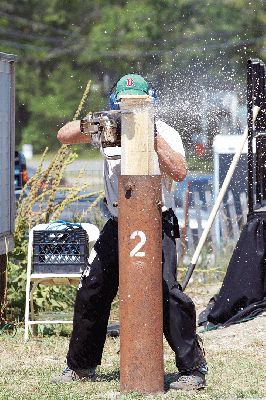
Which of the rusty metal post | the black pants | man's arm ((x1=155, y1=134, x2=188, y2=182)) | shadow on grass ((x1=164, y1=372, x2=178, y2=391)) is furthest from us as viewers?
shadow on grass ((x1=164, y1=372, x2=178, y2=391))

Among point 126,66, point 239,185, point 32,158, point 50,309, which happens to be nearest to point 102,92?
point 126,66

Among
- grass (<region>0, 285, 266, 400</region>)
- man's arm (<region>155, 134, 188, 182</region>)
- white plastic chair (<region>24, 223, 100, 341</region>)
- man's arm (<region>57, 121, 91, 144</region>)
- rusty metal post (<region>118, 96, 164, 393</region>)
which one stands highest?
man's arm (<region>57, 121, 91, 144</region>)

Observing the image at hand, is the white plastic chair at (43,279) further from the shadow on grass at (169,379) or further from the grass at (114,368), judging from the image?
the shadow on grass at (169,379)

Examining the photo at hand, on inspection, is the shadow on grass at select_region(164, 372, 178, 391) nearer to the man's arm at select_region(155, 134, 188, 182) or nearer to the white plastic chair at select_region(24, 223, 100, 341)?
the man's arm at select_region(155, 134, 188, 182)

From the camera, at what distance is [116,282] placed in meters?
6.82

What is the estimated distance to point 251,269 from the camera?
9.91 m

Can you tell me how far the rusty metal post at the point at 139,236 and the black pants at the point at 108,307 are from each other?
23 centimetres

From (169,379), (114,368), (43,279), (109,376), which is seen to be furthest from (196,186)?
(169,379)

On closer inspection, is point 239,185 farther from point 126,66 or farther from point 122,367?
point 126,66

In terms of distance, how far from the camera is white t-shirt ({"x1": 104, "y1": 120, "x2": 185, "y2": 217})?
259 inches

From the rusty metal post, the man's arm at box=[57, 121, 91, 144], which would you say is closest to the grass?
the rusty metal post

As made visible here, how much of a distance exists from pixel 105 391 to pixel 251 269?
11.5 ft

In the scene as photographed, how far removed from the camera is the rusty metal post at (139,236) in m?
6.34

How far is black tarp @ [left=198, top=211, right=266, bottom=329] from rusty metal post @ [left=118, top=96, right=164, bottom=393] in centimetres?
350
